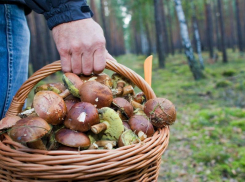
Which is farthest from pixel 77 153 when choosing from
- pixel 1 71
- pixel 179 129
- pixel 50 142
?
pixel 179 129

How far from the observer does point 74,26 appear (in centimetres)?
155

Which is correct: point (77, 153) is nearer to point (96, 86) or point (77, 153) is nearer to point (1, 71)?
point (96, 86)

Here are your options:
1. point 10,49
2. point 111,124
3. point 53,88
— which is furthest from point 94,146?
point 10,49

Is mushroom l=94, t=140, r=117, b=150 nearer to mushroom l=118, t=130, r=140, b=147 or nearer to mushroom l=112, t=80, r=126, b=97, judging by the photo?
mushroom l=118, t=130, r=140, b=147

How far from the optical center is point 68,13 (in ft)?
5.11

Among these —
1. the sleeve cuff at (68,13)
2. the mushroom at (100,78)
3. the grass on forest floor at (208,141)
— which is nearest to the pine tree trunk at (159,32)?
the grass on forest floor at (208,141)

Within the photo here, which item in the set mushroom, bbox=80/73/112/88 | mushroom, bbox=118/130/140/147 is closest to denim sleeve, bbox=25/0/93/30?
mushroom, bbox=80/73/112/88

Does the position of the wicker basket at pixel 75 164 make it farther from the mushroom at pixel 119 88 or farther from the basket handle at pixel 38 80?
the mushroom at pixel 119 88

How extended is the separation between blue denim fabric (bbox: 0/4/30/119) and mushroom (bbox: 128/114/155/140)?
1.08 meters

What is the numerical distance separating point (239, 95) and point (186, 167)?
15.0ft

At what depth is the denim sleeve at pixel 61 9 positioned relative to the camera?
61.3 inches

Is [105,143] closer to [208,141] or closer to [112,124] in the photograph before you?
[112,124]

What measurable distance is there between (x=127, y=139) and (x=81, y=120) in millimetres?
306

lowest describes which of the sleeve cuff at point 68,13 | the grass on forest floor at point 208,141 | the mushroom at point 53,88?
the grass on forest floor at point 208,141
